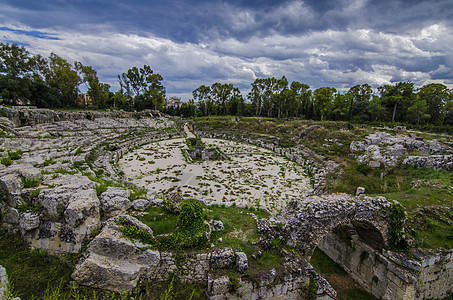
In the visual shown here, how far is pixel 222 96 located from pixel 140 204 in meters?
60.5

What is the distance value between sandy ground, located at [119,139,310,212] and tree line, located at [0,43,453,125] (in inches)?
870

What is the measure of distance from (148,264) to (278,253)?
453 cm

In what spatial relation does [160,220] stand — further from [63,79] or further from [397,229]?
[63,79]

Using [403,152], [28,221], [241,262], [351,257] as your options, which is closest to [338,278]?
[351,257]

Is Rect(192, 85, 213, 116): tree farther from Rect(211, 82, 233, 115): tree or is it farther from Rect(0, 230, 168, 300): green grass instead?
Rect(0, 230, 168, 300): green grass

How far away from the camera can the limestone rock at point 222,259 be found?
20.6 feet

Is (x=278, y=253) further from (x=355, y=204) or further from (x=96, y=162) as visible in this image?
(x=96, y=162)

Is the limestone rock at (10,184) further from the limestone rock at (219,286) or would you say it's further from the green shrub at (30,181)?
the limestone rock at (219,286)

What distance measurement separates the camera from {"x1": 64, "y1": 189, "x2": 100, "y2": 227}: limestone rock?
5934mm

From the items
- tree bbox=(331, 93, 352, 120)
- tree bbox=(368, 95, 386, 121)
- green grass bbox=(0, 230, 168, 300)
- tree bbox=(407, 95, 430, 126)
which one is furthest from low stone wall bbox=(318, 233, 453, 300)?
tree bbox=(331, 93, 352, 120)

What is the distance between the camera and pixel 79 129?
2678cm

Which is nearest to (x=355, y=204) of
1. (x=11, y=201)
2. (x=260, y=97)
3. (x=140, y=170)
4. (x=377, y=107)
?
(x=11, y=201)

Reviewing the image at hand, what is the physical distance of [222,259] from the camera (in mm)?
6332

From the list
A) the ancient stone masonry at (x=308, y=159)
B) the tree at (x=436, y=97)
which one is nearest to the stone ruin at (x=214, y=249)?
the ancient stone masonry at (x=308, y=159)
